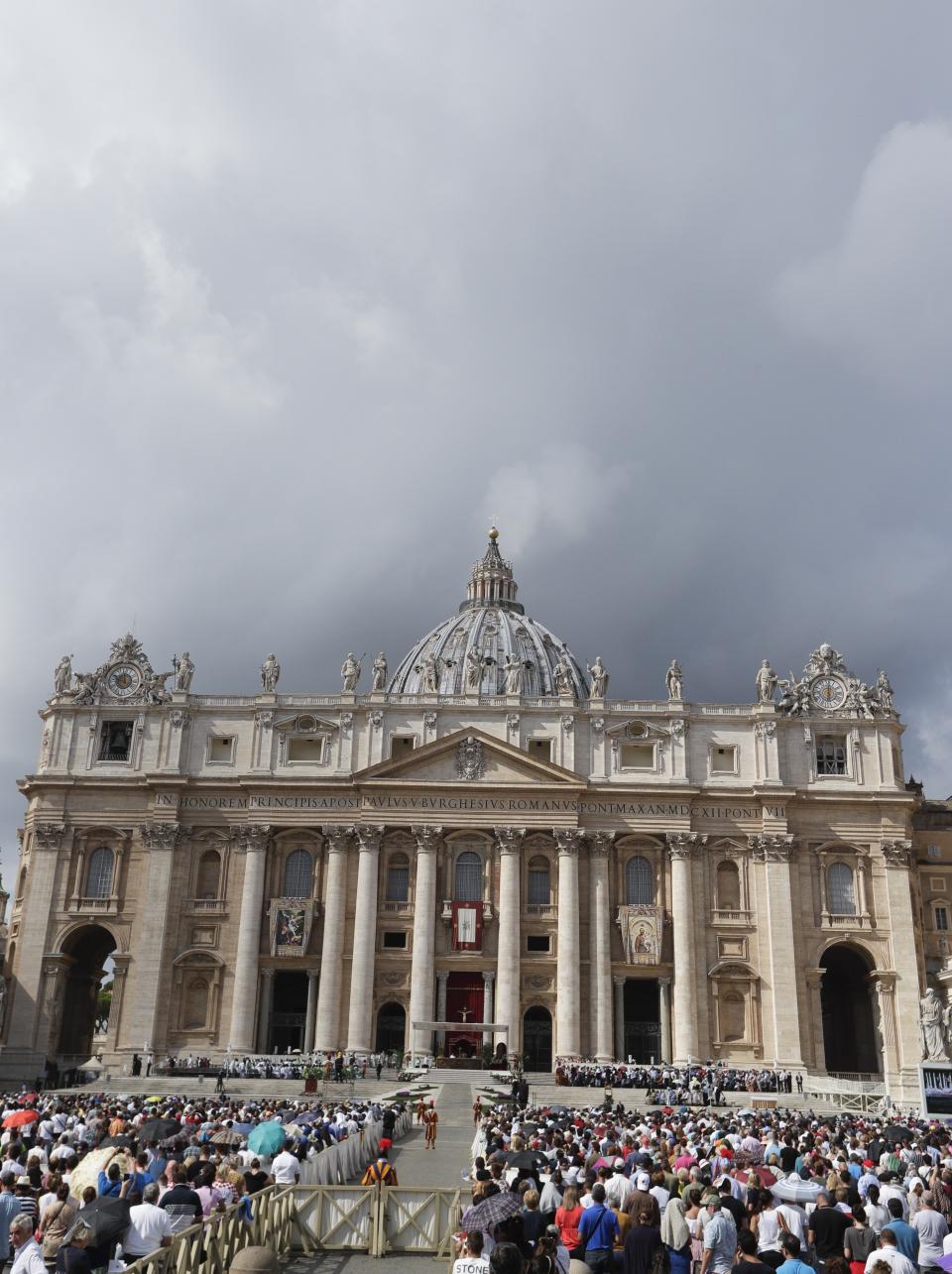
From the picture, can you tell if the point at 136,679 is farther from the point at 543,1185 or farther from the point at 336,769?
the point at 543,1185

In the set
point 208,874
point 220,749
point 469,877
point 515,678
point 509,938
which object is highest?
point 515,678

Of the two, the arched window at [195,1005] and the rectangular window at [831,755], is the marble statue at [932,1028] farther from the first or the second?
the arched window at [195,1005]

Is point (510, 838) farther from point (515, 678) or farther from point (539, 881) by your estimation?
point (515, 678)

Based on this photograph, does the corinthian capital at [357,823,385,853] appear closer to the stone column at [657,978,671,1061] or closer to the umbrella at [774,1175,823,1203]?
the stone column at [657,978,671,1061]

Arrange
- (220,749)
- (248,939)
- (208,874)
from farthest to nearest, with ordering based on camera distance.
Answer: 1. (220,749)
2. (208,874)
3. (248,939)

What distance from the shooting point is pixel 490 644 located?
119 metres

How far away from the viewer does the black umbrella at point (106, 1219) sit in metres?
13.9

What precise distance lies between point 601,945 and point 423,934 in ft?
34.3

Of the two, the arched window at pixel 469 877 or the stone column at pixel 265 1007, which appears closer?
the stone column at pixel 265 1007

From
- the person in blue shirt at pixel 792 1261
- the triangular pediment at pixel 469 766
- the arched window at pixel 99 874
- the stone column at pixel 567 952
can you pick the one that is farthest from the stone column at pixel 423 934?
the person in blue shirt at pixel 792 1261

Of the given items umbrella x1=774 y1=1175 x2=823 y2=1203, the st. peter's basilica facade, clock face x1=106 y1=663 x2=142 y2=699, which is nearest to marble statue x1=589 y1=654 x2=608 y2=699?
the st. peter's basilica facade

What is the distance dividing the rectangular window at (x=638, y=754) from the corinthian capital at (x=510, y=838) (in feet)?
27.5

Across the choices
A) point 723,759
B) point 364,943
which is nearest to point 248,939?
point 364,943

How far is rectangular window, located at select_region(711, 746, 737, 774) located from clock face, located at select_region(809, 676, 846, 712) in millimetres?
6679
